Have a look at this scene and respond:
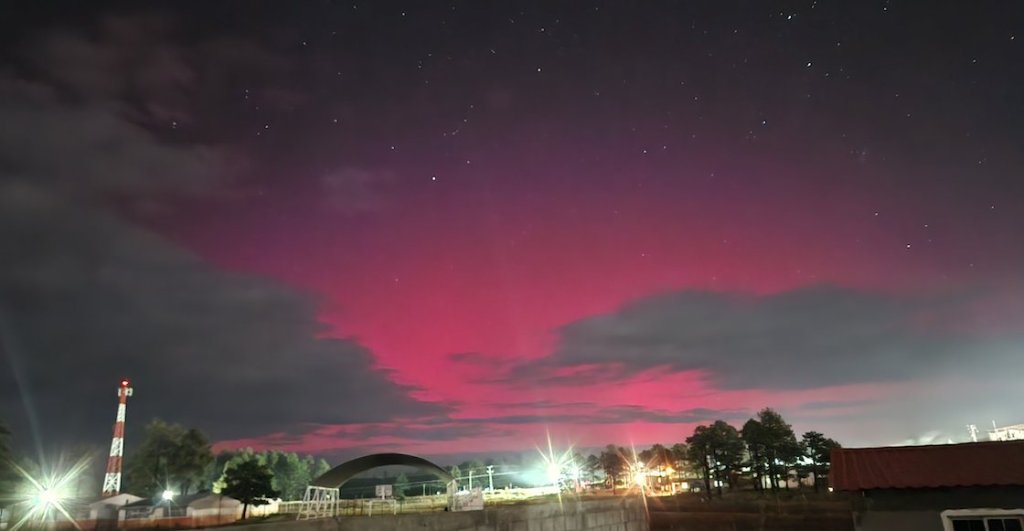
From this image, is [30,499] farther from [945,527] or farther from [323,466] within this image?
[323,466]

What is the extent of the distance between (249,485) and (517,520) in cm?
4467

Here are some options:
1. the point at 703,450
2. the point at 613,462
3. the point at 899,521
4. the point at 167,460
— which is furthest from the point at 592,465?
the point at 899,521

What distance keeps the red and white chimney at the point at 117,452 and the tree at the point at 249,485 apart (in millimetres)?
39414

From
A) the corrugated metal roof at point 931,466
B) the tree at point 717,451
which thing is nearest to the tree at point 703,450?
the tree at point 717,451

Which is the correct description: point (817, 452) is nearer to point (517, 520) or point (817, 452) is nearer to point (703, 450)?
point (703, 450)

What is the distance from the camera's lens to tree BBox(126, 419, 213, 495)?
89625mm

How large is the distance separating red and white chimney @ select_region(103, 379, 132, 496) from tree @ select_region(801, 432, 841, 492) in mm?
95222

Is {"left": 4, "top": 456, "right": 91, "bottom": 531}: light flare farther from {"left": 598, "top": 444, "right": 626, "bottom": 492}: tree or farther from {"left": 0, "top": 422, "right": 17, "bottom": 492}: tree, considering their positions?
{"left": 598, "top": 444, "right": 626, "bottom": 492}: tree

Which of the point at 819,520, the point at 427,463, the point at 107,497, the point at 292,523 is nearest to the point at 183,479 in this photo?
the point at 107,497

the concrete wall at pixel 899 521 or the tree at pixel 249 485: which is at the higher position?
the concrete wall at pixel 899 521

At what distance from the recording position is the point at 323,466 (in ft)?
580

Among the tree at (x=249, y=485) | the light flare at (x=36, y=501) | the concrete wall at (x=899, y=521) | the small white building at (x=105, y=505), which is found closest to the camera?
the concrete wall at (x=899, y=521)

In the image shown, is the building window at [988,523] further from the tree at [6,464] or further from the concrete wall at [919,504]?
the tree at [6,464]

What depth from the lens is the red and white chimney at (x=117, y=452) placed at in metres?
82.8
